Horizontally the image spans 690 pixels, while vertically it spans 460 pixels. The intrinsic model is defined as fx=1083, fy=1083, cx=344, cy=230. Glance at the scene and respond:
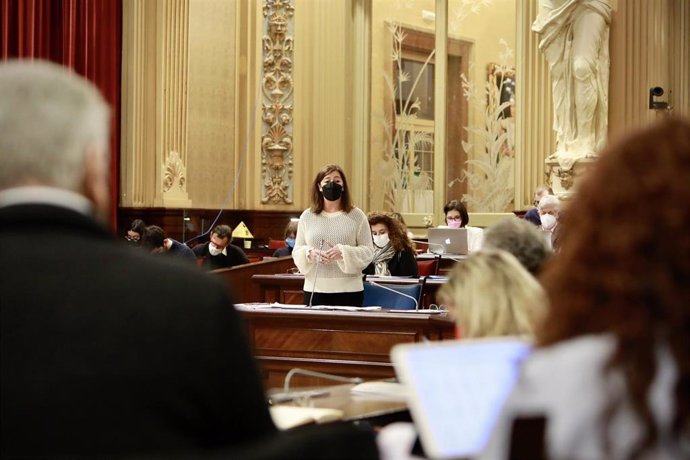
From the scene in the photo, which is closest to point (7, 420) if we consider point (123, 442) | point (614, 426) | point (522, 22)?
point (123, 442)

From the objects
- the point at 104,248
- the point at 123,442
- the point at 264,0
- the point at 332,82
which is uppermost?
the point at 264,0

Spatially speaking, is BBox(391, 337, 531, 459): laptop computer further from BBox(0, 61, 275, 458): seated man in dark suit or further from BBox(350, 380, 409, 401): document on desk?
BBox(350, 380, 409, 401): document on desk

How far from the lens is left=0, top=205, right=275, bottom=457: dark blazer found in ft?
4.82

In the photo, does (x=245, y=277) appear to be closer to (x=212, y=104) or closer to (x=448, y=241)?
(x=448, y=241)

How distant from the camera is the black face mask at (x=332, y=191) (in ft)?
20.3

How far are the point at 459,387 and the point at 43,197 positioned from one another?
675 mm

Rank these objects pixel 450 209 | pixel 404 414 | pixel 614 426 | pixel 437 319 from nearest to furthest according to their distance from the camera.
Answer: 1. pixel 614 426
2. pixel 404 414
3. pixel 437 319
4. pixel 450 209

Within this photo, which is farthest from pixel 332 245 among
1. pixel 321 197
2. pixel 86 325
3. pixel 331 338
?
pixel 86 325

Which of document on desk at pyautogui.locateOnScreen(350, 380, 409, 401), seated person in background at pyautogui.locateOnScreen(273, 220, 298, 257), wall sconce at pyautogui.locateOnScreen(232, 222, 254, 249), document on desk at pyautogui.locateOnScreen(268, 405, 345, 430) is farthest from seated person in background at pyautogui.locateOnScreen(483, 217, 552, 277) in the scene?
wall sconce at pyautogui.locateOnScreen(232, 222, 254, 249)

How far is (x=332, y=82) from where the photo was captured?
41.5 feet

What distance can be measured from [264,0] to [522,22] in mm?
2983

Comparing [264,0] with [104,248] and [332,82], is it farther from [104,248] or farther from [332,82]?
[104,248]

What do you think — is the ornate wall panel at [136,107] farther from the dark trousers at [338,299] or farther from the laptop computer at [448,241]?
the dark trousers at [338,299]

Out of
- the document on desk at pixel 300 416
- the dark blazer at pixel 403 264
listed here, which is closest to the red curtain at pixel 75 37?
the dark blazer at pixel 403 264
